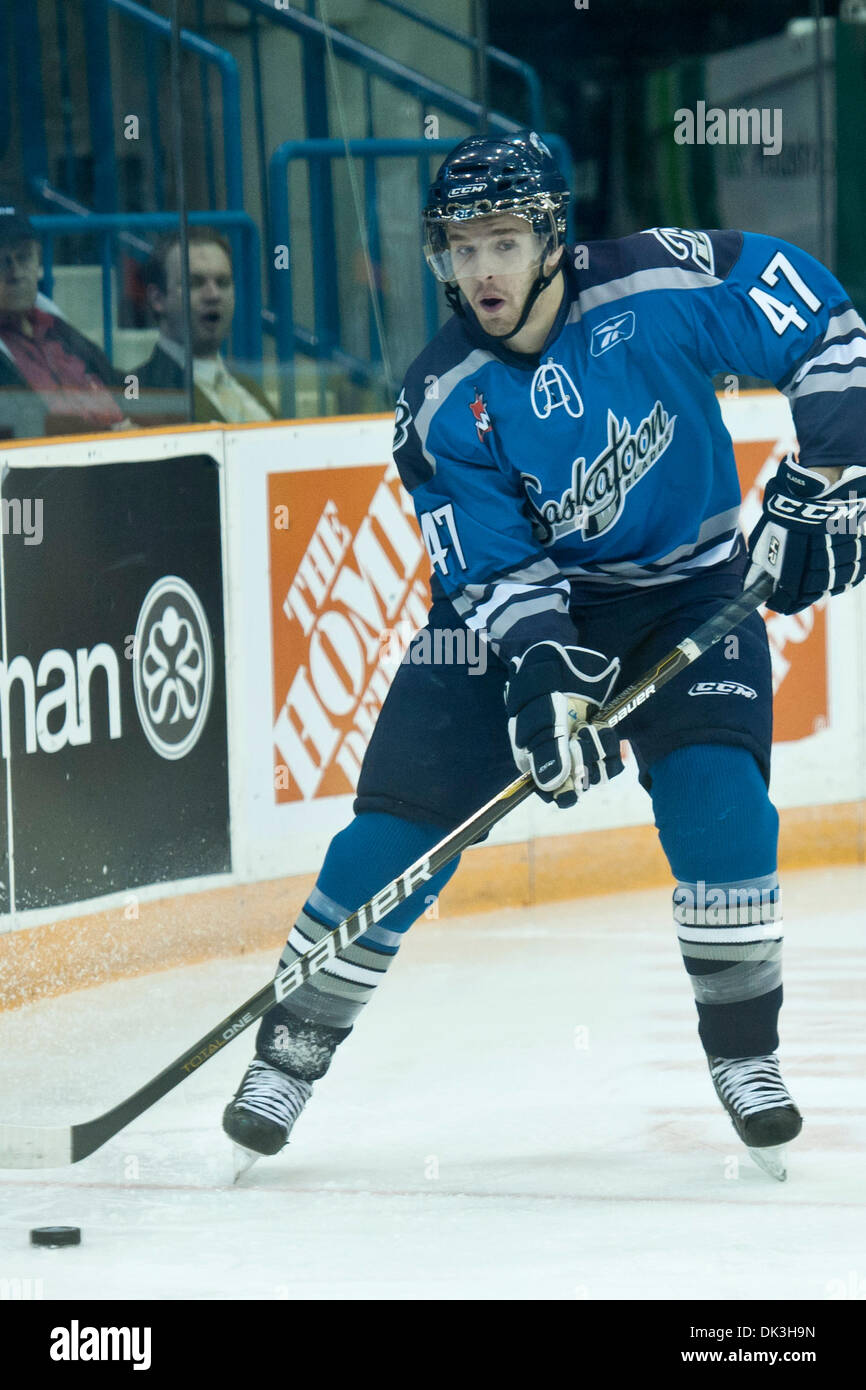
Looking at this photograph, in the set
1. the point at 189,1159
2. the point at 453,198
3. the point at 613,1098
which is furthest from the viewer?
the point at 613,1098

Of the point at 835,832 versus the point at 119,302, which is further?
the point at 835,832

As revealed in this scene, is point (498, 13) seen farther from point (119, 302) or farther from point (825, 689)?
point (825, 689)

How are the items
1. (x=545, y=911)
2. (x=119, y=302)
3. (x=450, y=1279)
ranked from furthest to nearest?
(x=545, y=911)
(x=119, y=302)
(x=450, y=1279)

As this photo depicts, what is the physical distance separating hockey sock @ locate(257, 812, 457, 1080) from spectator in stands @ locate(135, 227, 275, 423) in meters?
1.63

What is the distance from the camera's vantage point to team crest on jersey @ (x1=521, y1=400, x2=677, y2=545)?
289 cm

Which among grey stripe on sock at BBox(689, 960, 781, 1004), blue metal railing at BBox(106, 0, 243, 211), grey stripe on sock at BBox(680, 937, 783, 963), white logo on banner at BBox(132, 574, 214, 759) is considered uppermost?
blue metal railing at BBox(106, 0, 243, 211)

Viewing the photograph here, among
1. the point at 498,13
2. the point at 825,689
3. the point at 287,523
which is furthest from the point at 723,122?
the point at 287,523

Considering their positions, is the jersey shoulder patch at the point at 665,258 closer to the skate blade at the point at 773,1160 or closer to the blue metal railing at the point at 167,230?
the skate blade at the point at 773,1160

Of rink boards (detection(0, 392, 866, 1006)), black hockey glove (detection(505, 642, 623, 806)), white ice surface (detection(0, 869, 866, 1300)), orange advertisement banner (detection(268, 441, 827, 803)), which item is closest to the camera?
white ice surface (detection(0, 869, 866, 1300))

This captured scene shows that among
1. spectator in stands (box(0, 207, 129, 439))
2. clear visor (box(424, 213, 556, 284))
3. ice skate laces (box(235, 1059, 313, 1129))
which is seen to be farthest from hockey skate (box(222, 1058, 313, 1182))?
spectator in stands (box(0, 207, 129, 439))

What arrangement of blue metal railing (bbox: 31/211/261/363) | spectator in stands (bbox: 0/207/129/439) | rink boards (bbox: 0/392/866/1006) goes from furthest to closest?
blue metal railing (bbox: 31/211/261/363) → spectator in stands (bbox: 0/207/129/439) → rink boards (bbox: 0/392/866/1006)

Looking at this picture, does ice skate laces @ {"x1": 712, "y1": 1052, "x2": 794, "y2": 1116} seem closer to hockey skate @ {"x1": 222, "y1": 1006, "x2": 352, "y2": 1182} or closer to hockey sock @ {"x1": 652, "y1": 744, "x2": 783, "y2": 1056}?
hockey sock @ {"x1": 652, "y1": 744, "x2": 783, "y2": 1056}
